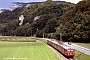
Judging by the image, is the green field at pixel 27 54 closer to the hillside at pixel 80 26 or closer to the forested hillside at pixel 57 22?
the hillside at pixel 80 26

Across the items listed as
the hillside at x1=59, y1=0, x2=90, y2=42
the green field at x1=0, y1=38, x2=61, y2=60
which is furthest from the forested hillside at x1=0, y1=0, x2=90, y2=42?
the green field at x1=0, y1=38, x2=61, y2=60

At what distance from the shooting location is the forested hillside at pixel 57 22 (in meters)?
77.4

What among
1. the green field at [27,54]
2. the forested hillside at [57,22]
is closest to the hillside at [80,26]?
the forested hillside at [57,22]

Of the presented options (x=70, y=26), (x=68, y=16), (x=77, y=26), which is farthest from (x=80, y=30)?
(x=68, y=16)

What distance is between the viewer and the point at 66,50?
130 ft

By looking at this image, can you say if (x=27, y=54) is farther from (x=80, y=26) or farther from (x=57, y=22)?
(x=57, y=22)

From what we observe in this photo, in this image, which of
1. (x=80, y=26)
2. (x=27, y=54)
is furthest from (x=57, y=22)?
(x=27, y=54)

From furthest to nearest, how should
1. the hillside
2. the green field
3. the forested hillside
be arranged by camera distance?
the forested hillside
the hillside
the green field

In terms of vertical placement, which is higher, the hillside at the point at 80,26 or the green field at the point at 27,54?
the hillside at the point at 80,26

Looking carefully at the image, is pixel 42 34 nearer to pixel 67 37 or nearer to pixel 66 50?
pixel 67 37

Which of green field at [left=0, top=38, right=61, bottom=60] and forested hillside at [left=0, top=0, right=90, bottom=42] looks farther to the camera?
forested hillside at [left=0, top=0, right=90, bottom=42]

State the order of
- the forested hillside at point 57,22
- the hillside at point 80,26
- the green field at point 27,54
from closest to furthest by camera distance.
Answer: the green field at point 27,54
the hillside at point 80,26
the forested hillside at point 57,22

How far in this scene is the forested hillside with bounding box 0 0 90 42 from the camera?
77394 millimetres

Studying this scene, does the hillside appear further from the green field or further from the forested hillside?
the green field
